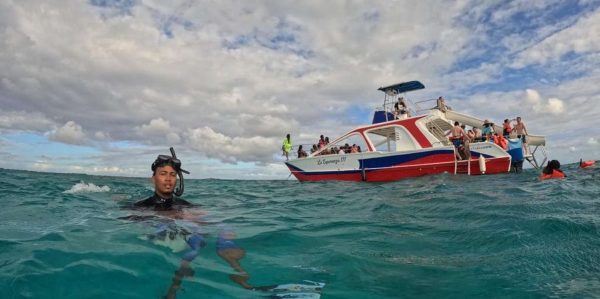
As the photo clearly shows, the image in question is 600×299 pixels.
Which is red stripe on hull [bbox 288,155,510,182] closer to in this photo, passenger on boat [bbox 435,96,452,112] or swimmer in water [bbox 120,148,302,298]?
passenger on boat [bbox 435,96,452,112]

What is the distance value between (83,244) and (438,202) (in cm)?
666

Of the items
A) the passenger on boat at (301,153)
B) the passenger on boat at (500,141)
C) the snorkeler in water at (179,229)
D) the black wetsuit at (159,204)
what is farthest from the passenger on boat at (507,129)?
the black wetsuit at (159,204)

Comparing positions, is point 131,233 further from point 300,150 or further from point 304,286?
point 300,150

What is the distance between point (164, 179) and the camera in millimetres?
5672

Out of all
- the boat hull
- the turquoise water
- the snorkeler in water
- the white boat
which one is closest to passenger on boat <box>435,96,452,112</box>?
the white boat

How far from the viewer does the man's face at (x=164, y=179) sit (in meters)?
5.62

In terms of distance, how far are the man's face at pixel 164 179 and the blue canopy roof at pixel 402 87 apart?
16101 millimetres

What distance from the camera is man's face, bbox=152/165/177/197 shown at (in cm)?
562

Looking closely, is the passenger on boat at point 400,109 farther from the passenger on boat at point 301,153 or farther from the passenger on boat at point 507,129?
the passenger on boat at point 301,153

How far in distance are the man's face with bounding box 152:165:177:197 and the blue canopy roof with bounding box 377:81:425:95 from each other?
16101mm

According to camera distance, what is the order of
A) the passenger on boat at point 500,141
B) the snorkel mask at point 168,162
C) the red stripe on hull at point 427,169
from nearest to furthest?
the snorkel mask at point 168,162 < the red stripe on hull at point 427,169 < the passenger on boat at point 500,141

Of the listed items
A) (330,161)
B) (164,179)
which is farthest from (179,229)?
(330,161)

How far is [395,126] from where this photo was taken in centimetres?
1800

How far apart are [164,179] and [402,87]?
1682 centimetres
